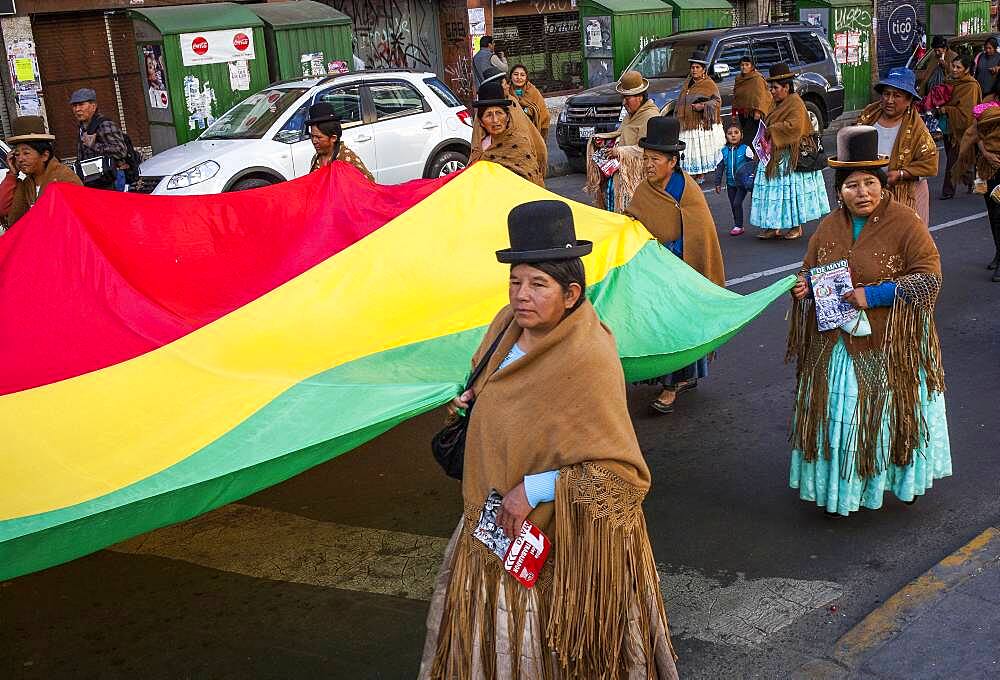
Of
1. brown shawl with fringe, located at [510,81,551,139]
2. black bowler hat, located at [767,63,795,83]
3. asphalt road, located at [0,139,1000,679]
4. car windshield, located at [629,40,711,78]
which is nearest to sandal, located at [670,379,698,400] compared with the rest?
asphalt road, located at [0,139,1000,679]

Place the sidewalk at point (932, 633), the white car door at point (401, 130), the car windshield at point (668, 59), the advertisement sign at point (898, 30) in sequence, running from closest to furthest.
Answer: the sidewalk at point (932, 633) → the white car door at point (401, 130) → the car windshield at point (668, 59) → the advertisement sign at point (898, 30)

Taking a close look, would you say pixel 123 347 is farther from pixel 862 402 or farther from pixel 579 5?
pixel 579 5

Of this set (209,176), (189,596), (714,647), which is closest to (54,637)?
(189,596)

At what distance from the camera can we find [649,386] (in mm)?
8281

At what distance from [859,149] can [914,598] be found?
6.58 ft

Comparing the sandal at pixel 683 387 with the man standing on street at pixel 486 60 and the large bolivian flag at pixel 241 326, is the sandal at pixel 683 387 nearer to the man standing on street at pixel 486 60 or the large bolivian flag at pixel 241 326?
the large bolivian flag at pixel 241 326

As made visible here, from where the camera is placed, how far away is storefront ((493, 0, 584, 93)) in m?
24.4

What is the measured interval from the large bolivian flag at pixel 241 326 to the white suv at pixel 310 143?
6914mm

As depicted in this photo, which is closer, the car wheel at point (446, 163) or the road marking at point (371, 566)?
the road marking at point (371, 566)

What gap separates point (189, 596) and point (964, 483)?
4.05 metres

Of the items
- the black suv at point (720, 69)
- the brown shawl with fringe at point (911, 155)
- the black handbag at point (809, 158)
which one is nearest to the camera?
the brown shawl with fringe at point (911, 155)

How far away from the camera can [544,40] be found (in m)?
25.2

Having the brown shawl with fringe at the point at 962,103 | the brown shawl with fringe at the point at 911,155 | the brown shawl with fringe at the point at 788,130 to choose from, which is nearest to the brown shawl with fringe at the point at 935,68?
the brown shawl with fringe at the point at 962,103

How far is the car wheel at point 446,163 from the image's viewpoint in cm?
1616
